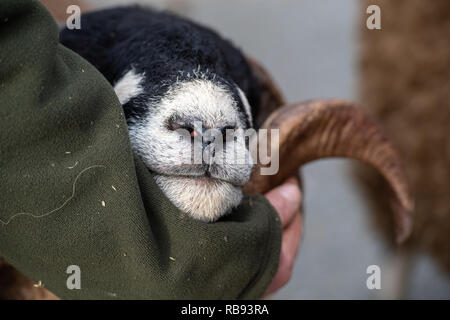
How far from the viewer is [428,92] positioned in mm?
2650

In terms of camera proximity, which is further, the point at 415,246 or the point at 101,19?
the point at 415,246

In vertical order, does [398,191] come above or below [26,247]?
below

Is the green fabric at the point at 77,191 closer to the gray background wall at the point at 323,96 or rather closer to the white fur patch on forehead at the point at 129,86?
the white fur patch on forehead at the point at 129,86

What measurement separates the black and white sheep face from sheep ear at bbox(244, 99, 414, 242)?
0.92 feet

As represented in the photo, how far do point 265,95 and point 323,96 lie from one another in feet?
11.0

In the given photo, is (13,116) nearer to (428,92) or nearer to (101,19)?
(101,19)

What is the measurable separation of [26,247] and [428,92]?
2342 millimetres

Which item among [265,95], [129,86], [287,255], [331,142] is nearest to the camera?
[129,86]

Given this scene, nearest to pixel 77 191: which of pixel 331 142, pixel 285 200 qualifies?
pixel 285 200

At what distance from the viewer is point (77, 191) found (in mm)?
769

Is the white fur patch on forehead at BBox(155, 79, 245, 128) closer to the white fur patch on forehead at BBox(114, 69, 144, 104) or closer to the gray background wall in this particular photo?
the white fur patch on forehead at BBox(114, 69, 144, 104)

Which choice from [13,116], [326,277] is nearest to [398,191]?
[13,116]

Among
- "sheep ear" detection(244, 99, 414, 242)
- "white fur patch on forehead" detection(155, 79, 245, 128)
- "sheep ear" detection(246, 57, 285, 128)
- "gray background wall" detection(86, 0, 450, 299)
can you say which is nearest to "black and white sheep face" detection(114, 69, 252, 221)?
"white fur patch on forehead" detection(155, 79, 245, 128)

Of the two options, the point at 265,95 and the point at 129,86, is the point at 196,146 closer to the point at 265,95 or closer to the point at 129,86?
the point at 129,86
